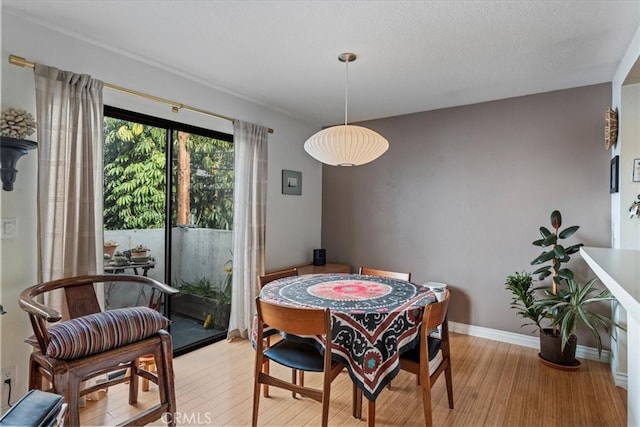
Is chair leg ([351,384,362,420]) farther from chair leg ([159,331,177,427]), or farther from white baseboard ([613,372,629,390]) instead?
white baseboard ([613,372,629,390])

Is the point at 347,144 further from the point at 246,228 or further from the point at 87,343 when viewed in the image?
the point at 87,343

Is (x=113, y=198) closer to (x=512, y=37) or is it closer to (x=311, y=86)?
(x=311, y=86)

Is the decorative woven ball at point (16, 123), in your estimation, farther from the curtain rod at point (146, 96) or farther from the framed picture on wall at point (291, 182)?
the framed picture on wall at point (291, 182)

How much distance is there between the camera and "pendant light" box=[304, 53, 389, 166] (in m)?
2.38

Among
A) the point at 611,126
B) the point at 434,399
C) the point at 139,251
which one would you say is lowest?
the point at 434,399

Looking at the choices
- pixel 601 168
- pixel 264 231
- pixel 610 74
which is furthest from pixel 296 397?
pixel 610 74

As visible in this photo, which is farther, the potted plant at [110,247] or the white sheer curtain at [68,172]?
the potted plant at [110,247]

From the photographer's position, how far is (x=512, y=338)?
3410 mm

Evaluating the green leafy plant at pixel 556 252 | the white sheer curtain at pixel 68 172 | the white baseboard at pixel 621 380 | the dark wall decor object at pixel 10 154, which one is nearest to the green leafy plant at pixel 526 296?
the green leafy plant at pixel 556 252

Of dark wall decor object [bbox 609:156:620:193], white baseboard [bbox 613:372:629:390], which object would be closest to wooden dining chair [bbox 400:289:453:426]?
white baseboard [bbox 613:372:629:390]

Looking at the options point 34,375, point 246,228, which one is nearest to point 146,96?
point 246,228

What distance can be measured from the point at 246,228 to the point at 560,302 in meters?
2.82

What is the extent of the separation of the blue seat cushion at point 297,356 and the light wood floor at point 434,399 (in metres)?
0.46

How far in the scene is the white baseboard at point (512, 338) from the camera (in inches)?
120
